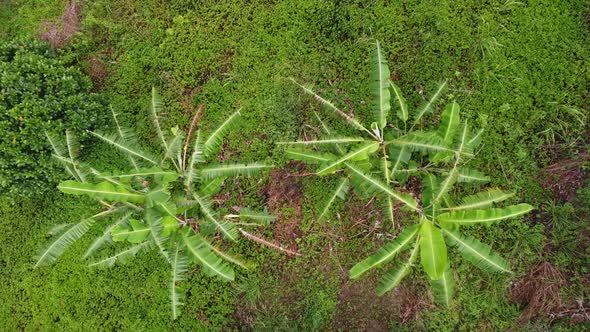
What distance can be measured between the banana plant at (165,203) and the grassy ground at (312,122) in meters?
0.85

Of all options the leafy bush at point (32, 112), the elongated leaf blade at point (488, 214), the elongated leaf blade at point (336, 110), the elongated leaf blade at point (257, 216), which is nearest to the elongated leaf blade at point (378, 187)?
the elongated leaf blade at point (488, 214)

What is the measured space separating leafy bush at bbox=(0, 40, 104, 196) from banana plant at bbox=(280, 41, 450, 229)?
3.04 meters

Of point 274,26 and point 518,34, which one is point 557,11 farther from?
point 274,26

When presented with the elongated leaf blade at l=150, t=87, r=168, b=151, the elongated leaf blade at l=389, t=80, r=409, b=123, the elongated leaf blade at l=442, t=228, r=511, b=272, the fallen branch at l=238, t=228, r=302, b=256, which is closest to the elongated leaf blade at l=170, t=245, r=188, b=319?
the fallen branch at l=238, t=228, r=302, b=256

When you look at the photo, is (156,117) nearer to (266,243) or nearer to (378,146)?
(266,243)

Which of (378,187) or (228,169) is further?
(228,169)

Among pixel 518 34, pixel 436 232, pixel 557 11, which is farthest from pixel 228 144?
pixel 557 11

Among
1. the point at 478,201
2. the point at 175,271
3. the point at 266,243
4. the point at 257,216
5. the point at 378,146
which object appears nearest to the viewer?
the point at 478,201

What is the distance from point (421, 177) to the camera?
539 cm

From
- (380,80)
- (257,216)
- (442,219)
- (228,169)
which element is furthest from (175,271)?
(380,80)

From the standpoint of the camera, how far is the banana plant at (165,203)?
182 inches

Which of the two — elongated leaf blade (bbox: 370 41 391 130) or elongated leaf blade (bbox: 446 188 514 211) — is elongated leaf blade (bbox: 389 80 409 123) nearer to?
elongated leaf blade (bbox: 370 41 391 130)

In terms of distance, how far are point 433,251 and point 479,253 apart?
60 cm

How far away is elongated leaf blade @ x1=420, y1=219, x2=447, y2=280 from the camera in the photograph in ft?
14.0
